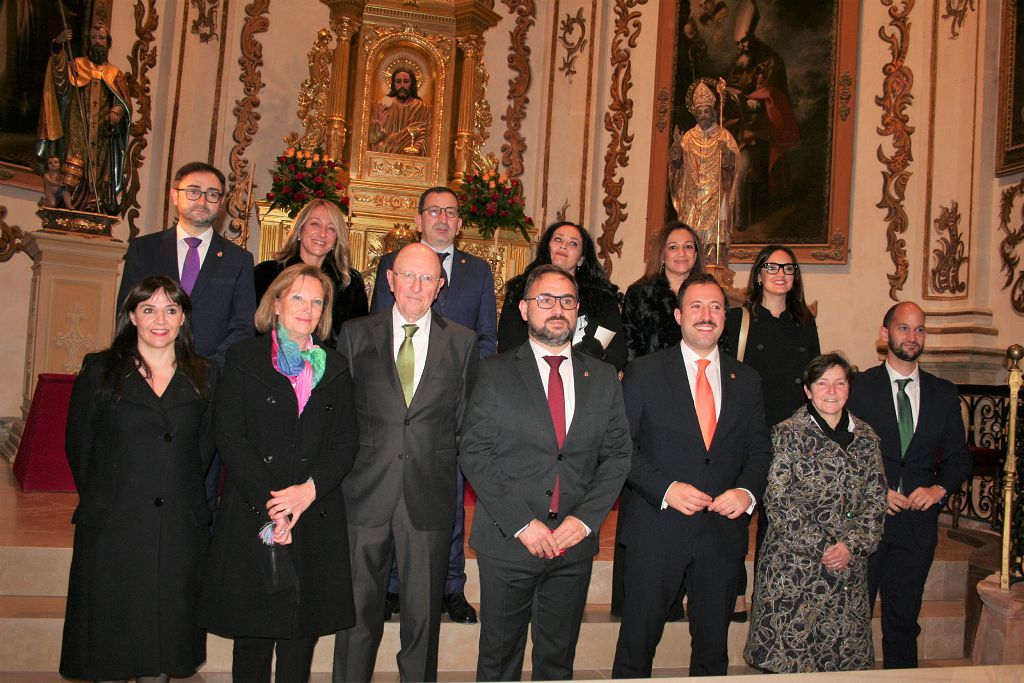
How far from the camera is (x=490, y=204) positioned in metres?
8.19

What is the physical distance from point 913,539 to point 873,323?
4934 millimetres

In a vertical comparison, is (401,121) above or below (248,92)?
below

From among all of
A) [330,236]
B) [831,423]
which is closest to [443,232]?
[330,236]

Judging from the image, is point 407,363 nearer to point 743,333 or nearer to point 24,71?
point 743,333

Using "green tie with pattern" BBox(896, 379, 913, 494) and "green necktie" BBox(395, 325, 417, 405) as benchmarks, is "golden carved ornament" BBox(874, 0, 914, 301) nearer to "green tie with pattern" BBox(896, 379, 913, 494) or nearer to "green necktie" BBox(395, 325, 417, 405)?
"green tie with pattern" BBox(896, 379, 913, 494)

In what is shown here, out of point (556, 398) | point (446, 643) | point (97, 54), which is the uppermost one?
point (97, 54)

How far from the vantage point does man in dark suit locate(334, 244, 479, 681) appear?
2.85 meters

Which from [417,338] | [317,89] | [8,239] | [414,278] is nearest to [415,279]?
[414,278]

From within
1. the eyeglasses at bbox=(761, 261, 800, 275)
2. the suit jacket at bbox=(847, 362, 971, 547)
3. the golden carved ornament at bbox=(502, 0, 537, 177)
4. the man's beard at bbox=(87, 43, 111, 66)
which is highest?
the golden carved ornament at bbox=(502, 0, 537, 177)

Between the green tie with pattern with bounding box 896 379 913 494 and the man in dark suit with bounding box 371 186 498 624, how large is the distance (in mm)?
1816

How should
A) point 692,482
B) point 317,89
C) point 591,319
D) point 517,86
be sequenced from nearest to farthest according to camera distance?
point 692,482 < point 591,319 < point 317,89 < point 517,86

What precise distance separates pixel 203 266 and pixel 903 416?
3.08 m

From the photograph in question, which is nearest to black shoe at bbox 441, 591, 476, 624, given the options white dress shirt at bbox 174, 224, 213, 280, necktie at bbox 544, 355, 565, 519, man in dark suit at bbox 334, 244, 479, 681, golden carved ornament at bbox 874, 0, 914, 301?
man in dark suit at bbox 334, 244, 479, 681

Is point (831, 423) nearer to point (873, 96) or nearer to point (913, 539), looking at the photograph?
point (913, 539)
